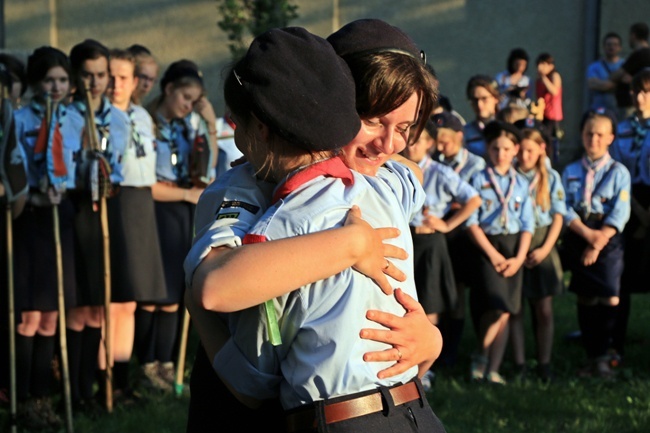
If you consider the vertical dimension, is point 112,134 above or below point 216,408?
above

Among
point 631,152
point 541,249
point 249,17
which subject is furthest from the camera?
point 249,17

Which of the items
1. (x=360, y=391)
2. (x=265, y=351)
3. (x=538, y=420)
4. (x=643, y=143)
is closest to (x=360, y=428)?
(x=360, y=391)

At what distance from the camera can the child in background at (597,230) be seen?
7578 millimetres

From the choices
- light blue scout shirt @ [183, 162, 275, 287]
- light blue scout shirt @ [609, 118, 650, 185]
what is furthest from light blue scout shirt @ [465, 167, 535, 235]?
light blue scout shirt @ [183, 162, 275, 287]

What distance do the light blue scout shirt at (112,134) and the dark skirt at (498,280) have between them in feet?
8.28

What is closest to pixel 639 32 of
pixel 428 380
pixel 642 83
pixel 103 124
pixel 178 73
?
pixel 642 83

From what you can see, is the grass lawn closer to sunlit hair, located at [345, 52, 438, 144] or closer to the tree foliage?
sunlit hair, located at [345, 52, 438, 144]

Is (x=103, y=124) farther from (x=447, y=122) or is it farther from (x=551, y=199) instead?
(x=551, y=199)

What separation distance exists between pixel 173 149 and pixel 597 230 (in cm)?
297

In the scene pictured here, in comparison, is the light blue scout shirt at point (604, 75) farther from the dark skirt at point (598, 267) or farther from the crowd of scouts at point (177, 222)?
the dark skirt at point (598, 267)

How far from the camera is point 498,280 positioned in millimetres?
7438

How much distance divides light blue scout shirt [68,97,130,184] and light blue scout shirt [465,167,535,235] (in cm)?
240

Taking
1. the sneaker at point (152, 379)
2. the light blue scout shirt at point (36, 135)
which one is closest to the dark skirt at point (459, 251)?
the sneaker at point (152, 379)

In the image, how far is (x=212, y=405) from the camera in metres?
2.59
